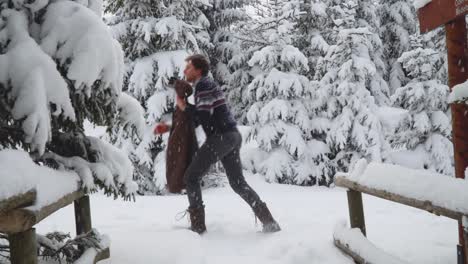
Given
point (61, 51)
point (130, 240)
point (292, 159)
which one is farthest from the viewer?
point (292, 159)

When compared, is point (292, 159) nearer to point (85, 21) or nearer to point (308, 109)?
point (308, 109)

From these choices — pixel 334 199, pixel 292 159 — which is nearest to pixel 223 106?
pixel 334 199

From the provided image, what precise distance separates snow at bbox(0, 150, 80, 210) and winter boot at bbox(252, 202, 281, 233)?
2490 millimetres

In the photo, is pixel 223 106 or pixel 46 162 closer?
pixel 46 162

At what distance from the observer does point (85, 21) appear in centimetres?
277

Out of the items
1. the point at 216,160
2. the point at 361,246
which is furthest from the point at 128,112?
the point at 361,246

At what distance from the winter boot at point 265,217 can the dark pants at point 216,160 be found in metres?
0.06

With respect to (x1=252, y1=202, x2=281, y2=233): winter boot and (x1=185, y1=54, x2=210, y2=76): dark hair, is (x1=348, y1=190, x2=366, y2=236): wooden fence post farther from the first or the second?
(x1=185, y1=54, x2=210, y2=76): dark hair

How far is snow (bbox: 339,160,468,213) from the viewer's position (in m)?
2.47

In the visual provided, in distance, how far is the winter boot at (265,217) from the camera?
4.79m

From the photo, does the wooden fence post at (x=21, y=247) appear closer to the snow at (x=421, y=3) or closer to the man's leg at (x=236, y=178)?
the man's leg at (x=236, y=178)

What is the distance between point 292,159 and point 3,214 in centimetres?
953

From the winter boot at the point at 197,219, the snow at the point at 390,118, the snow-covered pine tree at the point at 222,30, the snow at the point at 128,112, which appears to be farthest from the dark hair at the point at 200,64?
the snow-covered pine tree at the point at 222,30

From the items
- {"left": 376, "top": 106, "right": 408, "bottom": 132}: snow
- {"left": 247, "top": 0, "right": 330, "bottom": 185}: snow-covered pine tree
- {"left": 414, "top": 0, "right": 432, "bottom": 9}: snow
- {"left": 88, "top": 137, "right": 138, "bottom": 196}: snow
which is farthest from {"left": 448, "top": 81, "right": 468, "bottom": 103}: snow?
{"left": 376, "top": 106, "right": 408, "bottom": 132}: snow
